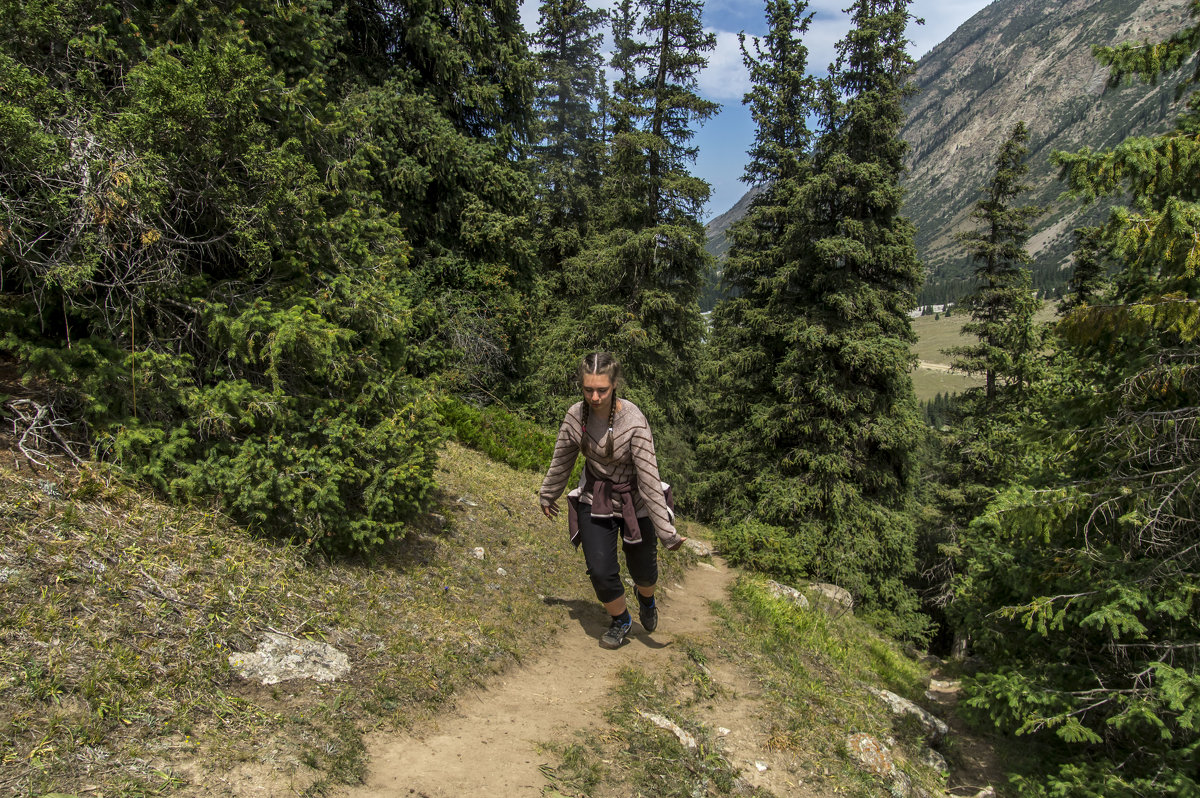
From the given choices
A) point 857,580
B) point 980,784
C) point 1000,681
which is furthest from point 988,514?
point 857,580

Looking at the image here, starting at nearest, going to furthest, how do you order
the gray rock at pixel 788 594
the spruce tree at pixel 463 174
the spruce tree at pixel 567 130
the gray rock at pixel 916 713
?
the gray rock at pixel 916 713, the gray rock at pixel 788 594, the spruce tree at pixel 463 174, the spruce tree at pixel 567 130

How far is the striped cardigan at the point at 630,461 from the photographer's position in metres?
4.77

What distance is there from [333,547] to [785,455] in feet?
36.6

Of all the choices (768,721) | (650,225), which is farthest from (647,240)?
(768,721)

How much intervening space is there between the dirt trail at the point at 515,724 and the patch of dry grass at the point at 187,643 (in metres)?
0.15

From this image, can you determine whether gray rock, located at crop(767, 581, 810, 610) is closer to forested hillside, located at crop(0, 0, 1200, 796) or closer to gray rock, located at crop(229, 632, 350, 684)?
forested hillside, located at crop(0, 0, 1200, 796)

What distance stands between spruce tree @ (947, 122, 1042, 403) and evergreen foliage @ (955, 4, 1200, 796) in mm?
11639

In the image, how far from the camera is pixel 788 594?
9.95 m

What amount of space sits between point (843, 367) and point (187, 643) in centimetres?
1308

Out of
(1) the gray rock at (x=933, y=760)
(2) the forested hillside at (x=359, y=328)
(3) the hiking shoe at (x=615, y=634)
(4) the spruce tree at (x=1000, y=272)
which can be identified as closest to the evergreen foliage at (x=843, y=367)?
(2) the forested hillside at (x=359, y=328)

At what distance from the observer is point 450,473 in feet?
27.3

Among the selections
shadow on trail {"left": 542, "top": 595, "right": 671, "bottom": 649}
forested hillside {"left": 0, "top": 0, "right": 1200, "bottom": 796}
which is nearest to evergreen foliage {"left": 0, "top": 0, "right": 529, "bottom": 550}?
forested hillside {"left": 0, "top": 0, "right": 1200, "bottom": 796}

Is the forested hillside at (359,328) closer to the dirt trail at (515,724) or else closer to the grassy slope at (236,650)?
the grassy slope at (236,650)

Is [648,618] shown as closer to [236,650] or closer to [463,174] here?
[236,650]
